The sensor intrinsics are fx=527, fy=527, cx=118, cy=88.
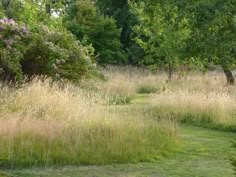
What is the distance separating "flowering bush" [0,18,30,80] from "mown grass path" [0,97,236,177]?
17.4ft

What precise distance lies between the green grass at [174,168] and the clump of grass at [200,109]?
321 centimetres

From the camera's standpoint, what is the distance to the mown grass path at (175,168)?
7594mm

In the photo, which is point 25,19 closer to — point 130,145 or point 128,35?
point 130,145

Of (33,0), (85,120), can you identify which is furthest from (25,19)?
(85,120)

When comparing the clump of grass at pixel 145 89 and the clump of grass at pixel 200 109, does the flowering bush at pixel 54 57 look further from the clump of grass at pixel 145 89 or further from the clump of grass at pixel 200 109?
the clump of grass at pixel 145 89

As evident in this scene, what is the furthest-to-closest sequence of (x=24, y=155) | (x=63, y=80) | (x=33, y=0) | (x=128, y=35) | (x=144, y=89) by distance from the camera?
(x=128, y=35) → (x=144, y=89) → (x=33, y=0) → (x=63, y=80) → (x=24, y=155)

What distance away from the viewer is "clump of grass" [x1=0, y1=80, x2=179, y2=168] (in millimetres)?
8195

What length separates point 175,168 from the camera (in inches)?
321

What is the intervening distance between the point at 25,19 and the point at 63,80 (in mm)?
3700

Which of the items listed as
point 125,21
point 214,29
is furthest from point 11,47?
point 125,21

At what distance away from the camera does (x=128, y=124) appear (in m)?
9.51

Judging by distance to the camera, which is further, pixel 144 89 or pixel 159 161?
pixel 144 89

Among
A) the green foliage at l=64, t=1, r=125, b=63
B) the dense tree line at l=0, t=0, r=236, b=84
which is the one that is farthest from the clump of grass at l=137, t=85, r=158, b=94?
the green foliage at l=64, t=1, r=125, b=63

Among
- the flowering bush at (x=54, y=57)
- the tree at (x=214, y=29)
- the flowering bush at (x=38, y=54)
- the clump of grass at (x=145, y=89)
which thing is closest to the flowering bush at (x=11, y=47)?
the flowering bush at (x=38, y=54)
